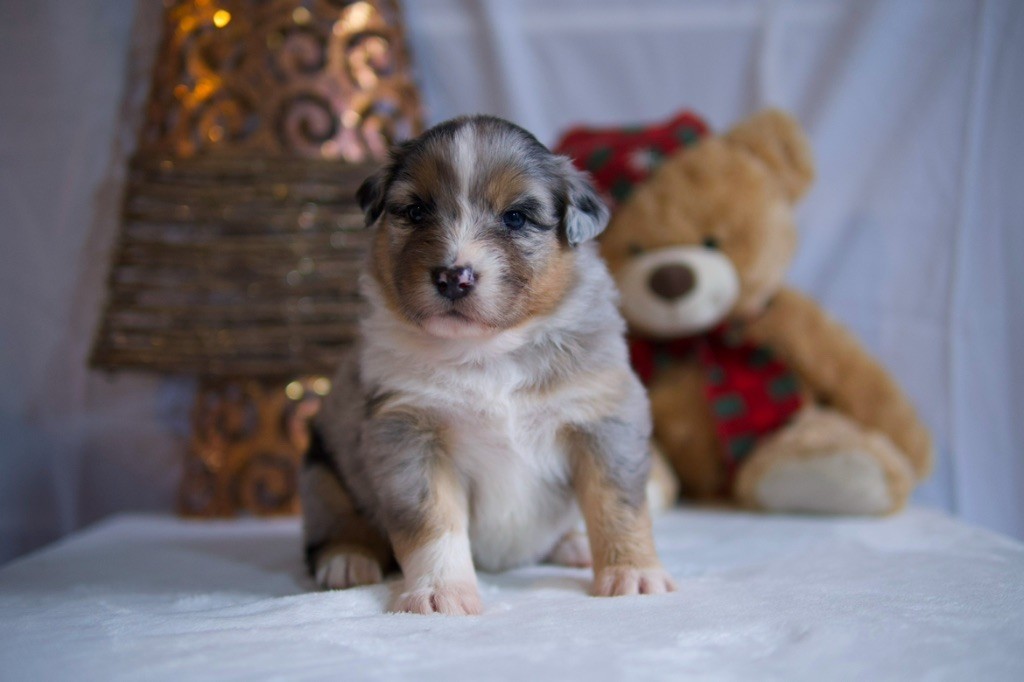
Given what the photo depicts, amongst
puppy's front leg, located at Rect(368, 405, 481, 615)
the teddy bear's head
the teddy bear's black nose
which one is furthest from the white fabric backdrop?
puppy's front leg, located at Rect(368, 405, 481, 615)

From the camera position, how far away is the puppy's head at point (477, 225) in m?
2.23

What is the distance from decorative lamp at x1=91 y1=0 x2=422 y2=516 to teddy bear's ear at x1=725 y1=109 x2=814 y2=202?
1.55m

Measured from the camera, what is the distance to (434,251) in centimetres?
225

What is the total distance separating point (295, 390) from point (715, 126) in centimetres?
254

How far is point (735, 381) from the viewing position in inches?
150

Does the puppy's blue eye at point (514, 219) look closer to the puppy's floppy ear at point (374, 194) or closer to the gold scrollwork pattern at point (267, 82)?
the puppy's floppy ear at point (374, 194)

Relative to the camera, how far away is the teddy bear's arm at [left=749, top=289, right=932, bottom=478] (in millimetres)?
3689

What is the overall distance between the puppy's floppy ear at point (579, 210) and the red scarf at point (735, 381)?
1508 mm

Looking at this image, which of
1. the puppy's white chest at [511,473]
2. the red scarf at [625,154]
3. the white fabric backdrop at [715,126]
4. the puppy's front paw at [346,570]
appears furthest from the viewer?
the white fabric backdrop at [715,126]

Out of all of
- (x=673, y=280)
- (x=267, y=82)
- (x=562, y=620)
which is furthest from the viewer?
(x=267, y=82)

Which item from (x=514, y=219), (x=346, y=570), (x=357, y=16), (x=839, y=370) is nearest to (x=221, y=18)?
(x=357, y=16)

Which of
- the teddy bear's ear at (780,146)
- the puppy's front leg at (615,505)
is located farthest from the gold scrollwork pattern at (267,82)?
the puppy's front leg at (615,505)

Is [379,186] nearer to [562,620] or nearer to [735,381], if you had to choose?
[562,620]

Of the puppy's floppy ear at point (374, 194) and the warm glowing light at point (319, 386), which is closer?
the puppy's floppy ear at point (374, 194)
